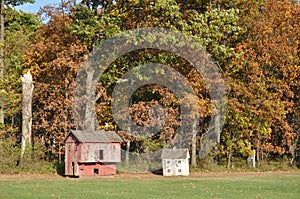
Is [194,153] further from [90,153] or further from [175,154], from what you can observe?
[90,153]

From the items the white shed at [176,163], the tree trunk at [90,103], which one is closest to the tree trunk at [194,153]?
the white shed at [176,163]

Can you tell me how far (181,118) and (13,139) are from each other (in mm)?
10477

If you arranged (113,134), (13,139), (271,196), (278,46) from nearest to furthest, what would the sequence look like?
1. (271,196)
2. (113,134)
3. (13,139)
4. (278,46)

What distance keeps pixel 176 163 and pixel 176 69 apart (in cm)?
642

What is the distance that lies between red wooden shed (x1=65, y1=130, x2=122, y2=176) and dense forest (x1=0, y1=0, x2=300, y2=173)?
2928 millimetres

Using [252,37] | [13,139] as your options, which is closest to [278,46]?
[252,37]

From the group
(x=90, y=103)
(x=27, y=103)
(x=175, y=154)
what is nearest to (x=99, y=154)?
(x=175, y=154)

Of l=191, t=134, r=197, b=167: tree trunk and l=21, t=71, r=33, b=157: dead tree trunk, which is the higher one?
l=21, t=71, r=33, b=157: dead tree trunk

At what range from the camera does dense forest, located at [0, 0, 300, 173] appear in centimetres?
3469

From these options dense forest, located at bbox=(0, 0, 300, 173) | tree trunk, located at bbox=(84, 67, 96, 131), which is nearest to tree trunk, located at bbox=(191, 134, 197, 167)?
dense forest, located at bbox=(0, 0, 300, 173)

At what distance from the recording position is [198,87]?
3584 centimetres

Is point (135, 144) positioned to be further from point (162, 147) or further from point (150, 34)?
point (150, 34)

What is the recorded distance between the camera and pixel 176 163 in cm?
3238

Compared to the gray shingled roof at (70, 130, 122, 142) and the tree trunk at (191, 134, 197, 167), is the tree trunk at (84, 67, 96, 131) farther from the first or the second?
the tree trunk at (191, 134, 197, 167)
